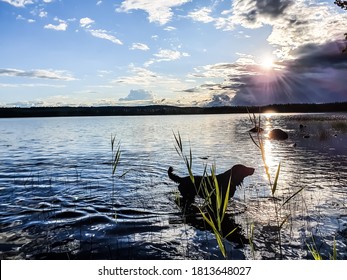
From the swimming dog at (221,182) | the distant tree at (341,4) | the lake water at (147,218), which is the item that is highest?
the distant tree at (341,4)

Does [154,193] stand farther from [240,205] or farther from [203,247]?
[203,247]

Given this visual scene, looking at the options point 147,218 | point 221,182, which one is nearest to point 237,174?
point 221,182

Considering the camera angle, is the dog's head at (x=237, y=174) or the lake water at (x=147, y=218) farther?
the dog's head at (x=237, y=174)

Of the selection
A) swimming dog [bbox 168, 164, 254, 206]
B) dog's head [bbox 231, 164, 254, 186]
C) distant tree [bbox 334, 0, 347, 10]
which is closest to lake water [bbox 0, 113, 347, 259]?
swimming dog [bbox 168, 164, 254, 206]

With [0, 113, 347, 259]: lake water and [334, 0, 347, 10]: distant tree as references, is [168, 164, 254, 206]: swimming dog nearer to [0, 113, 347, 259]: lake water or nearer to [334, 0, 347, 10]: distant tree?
[0, 113, 347, 259]: lake water

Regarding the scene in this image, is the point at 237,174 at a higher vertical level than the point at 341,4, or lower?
lower

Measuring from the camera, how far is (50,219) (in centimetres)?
953

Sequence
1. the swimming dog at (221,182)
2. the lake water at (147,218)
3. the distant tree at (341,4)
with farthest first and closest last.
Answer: the distant tree at (341,4) < the swimming dog at (221,182) < the lake water at (147,218)

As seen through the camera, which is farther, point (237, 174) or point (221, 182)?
point (237, 174)

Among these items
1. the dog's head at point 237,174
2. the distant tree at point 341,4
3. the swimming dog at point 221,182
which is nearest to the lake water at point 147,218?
the swimming dog at point 221,182

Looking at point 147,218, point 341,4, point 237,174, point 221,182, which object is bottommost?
point 147,218

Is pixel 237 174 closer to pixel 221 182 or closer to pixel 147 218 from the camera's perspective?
pixel 221 182

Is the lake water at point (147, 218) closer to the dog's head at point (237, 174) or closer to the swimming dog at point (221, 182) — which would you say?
the swimming dog at point (221, 182)

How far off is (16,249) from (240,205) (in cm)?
701
